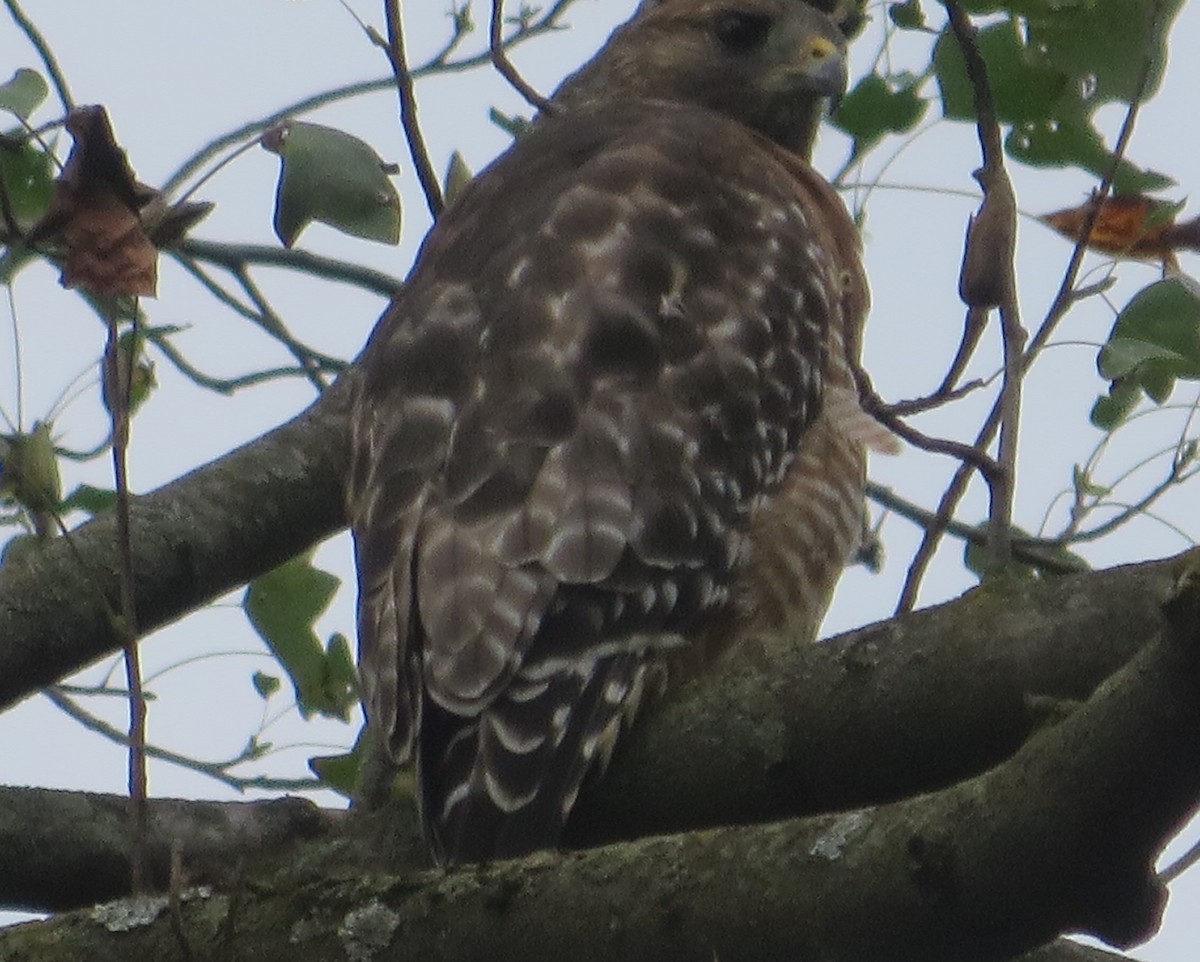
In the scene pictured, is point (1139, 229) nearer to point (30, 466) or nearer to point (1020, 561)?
point (1020, 561)

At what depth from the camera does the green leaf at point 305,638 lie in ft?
13.8

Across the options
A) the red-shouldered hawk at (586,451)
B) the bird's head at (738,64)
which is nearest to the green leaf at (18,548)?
the red-shouldered hawk at (586,451)

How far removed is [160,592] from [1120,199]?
1818 mm

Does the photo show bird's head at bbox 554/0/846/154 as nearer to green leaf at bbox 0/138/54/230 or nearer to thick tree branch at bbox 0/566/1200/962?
green leaf at bbox 0/138/54/230

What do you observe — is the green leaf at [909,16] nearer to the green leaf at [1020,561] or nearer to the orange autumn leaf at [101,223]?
the green leaf at [1020,561]

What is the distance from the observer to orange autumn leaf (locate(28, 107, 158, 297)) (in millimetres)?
2752

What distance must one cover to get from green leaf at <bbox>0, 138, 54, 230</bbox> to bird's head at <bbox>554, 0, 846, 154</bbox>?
7.10ft

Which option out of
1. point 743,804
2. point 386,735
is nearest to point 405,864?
point 386,735

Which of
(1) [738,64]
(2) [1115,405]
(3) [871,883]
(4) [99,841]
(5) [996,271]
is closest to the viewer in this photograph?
(3) [871,883]

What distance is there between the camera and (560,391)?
152 inches

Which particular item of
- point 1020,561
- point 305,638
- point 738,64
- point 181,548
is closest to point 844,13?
point 738,64

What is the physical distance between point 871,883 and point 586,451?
170 centimetres

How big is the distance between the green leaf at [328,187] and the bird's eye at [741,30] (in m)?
2.66

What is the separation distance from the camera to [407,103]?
3717 millimetres
